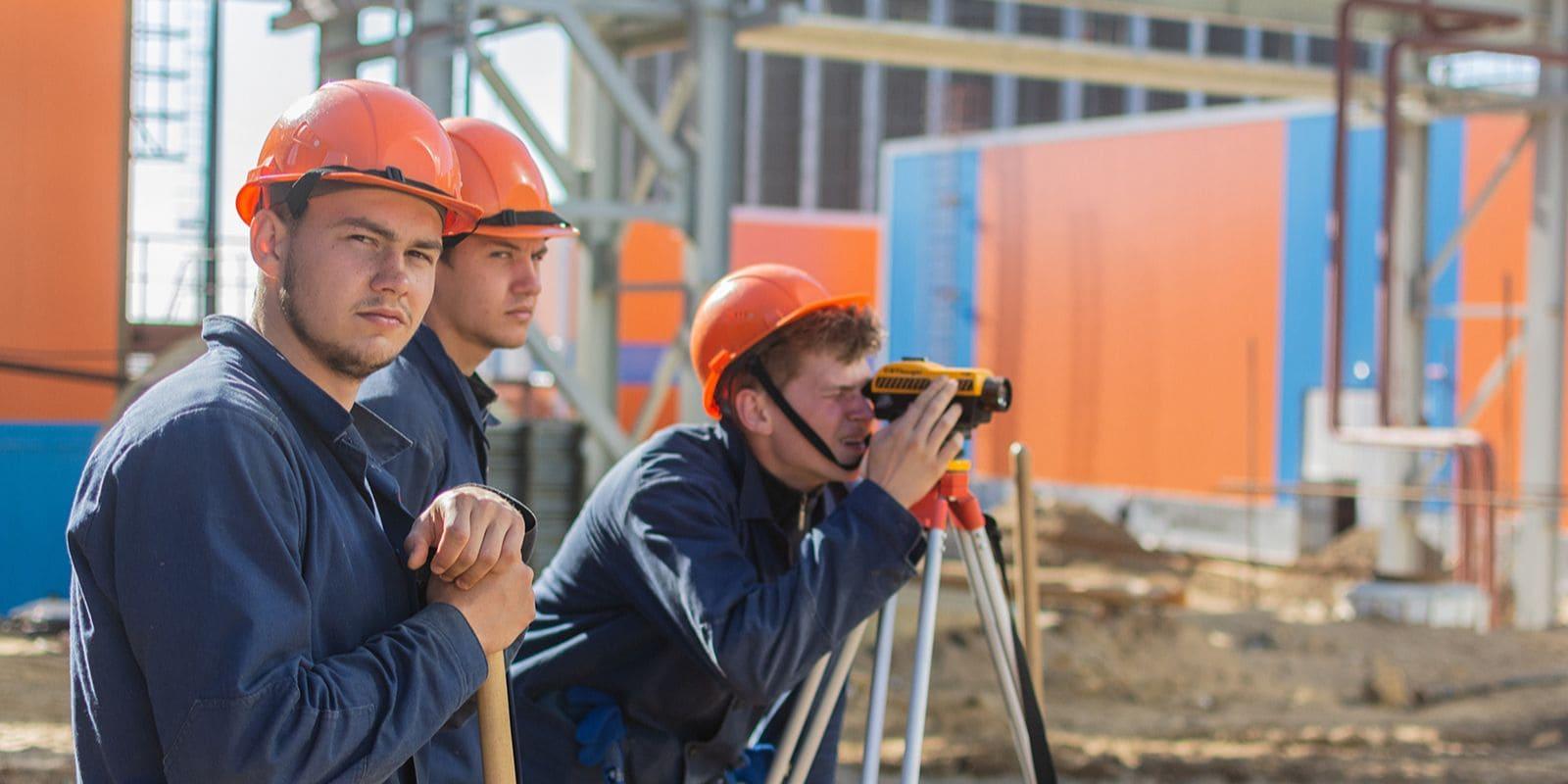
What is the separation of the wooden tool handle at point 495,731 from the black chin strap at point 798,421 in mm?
1133

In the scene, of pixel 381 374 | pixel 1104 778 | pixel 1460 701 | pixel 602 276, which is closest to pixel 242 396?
pixel 381 374

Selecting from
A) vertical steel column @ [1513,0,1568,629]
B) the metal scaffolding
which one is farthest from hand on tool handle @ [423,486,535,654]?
vertical steel column @ [1513,0,1568,629]

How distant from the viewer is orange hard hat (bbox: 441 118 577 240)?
294 centimetres

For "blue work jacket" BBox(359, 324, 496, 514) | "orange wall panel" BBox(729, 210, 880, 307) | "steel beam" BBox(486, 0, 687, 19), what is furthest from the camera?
"orange wall panel" BBox(729, 210, 880, 307)

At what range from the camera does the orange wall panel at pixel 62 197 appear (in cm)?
1009

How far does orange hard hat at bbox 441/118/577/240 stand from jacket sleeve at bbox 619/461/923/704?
560 millimetres

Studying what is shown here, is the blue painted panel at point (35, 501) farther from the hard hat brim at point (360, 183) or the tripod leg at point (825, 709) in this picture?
the hard hat brim at point (360, 183)

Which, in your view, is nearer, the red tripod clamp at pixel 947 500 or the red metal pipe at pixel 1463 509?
the red tripod clamp at pixel 947 500

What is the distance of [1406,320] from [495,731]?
12888 millimetres

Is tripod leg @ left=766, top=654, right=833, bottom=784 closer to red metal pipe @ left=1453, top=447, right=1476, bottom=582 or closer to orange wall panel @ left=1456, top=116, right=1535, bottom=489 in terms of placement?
red metal pipe @ left=1453, top=447, right=1476, bottom=582

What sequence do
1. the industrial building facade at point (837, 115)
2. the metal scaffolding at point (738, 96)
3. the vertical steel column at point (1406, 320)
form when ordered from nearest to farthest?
the metal scaffolding at point (738, 96)
the vertical steel column at point (1406, 320)
the industrial building facade at point (837, 115)

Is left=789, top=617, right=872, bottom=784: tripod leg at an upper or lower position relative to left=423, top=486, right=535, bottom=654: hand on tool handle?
lower

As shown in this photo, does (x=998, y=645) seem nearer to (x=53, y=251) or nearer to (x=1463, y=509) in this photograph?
(x=53, y=251)

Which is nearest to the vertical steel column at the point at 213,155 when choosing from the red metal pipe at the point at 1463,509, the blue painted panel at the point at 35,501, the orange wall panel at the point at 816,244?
the blue painted panel at the point at 35,501
